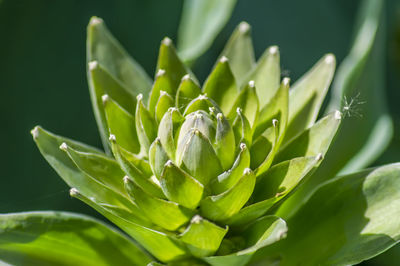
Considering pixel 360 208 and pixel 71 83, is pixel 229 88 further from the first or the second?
pixel 71 83

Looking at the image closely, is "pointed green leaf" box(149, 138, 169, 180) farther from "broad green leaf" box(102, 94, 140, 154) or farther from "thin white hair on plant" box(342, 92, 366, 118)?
"thin white hair on plant" box(342, 92, 366, 118)

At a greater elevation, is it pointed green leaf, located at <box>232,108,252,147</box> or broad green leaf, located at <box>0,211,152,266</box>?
pointed green leaf, located at <box>232,108,252,147</box>

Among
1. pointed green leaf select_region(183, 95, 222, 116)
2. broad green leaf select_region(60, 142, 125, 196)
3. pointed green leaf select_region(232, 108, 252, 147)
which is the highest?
pointed green leaf select_region(183, 95, 222, 116)

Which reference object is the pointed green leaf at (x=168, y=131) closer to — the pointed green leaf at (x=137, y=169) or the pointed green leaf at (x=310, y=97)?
the pointed green leaf at (x=137, y=169)

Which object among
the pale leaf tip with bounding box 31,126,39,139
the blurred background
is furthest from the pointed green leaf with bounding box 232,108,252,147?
the blurred background

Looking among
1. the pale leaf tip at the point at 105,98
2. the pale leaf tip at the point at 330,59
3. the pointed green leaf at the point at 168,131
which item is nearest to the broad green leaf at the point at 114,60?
the pale leaf tip at the point at 105,98

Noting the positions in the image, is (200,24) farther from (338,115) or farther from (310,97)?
(338,115)
